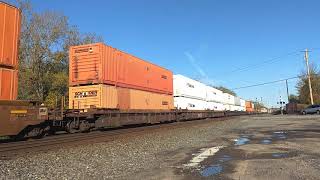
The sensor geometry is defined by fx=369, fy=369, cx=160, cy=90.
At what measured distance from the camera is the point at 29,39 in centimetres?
4438

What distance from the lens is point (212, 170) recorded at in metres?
8.54

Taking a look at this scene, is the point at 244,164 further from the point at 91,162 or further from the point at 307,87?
the point at 307,87

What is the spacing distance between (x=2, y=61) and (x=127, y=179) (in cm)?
698

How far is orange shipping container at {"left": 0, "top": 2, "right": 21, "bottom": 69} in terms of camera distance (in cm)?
1227

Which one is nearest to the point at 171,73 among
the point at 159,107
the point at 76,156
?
the point at 159,107

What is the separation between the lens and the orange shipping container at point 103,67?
19.0 metres

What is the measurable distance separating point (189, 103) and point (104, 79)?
→ 1738cm

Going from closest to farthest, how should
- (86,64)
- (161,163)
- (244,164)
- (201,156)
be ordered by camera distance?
(244,164) → (161,163) → (201,156) → (86,64)

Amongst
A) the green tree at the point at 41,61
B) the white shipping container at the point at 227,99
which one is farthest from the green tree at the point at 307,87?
the green tree at the point at 41,61

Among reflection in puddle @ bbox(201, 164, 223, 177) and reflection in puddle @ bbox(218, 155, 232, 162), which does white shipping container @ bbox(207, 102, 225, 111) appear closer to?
reflection in puddle @ bbox(218, 155, 232, 162)

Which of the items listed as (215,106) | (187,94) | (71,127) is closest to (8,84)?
(71,127)

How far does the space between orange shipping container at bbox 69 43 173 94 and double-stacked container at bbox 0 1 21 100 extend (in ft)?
20.7

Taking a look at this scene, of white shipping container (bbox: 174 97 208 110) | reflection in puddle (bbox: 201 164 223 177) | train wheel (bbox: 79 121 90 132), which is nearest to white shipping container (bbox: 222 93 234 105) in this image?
white shipping container (bbox: 174 97 208 110)

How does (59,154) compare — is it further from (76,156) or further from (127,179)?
(127,179)
